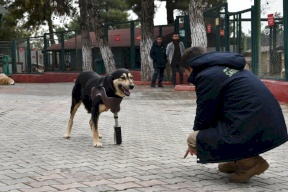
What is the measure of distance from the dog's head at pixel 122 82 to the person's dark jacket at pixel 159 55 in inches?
465

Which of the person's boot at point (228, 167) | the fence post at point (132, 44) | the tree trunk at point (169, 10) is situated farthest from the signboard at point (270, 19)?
the tree trunk at point (169, 10)

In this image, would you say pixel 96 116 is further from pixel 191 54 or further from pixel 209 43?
pixel 209 43

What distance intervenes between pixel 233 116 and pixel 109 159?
1.90m

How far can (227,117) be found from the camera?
17.1ft

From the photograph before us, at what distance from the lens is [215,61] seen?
206 inches

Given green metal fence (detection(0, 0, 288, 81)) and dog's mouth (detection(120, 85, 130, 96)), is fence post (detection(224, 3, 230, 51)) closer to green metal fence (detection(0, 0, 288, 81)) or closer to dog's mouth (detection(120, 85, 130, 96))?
green metal fence (detection(0, 0, 288, 81))

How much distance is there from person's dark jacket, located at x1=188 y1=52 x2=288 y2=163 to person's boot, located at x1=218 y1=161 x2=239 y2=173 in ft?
1.24

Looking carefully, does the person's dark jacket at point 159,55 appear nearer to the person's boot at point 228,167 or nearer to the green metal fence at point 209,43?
the green metal fence at point 209,43

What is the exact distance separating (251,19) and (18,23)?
27737mm

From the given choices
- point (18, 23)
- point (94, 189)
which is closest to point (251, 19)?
point (94, 189)

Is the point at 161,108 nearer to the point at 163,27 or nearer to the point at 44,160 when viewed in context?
the point at 44,160

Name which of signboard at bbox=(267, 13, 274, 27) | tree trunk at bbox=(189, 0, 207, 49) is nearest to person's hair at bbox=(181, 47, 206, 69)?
signboard at bbox=(267, 13, 274, 27)

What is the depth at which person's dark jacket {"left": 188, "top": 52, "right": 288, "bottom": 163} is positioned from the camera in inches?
200

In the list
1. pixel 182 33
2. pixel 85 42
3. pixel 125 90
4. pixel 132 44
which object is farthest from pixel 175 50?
pixel 125 90
